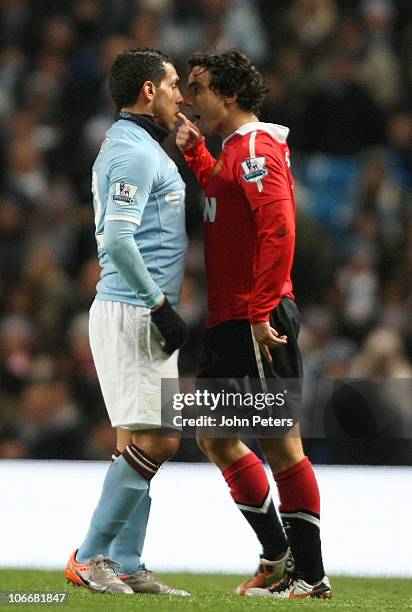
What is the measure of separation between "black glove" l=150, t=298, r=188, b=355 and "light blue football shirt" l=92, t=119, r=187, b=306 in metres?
Result: 0.08

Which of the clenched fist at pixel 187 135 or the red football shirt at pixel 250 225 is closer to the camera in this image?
the red football shirt at pixel 250 225

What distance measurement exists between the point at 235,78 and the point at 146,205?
1.80ft

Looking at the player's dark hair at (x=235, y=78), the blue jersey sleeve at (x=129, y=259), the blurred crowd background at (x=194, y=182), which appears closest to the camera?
the blue jersey sleeve at (x=129, y=259)

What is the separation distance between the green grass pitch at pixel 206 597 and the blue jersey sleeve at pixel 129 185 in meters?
1.15

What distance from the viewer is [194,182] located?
8258 mm

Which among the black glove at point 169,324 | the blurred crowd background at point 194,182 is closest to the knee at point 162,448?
the black glove at point 169,324

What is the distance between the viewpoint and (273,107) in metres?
9.15

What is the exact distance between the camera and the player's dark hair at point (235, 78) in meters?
4.85

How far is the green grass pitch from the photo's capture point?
→ 13.8 feet

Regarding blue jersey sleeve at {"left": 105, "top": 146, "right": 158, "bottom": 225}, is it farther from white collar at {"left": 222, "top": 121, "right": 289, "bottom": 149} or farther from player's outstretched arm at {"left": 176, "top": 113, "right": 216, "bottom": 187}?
player's outstretched arm at {"left": 176, "top": 113, "right": 216, "bottom": 187}

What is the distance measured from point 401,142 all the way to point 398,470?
376cm

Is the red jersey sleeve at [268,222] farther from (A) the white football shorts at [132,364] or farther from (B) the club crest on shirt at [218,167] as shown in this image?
(A) the white football shorts at [132,364]

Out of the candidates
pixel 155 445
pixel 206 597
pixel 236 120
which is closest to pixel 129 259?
pixel 155 445

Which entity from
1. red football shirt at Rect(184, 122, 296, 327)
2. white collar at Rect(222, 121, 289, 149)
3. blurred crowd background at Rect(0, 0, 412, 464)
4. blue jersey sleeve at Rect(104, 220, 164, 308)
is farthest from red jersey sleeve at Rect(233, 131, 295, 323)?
blurred crowd background at Rect(0, 0, 412, 464)
